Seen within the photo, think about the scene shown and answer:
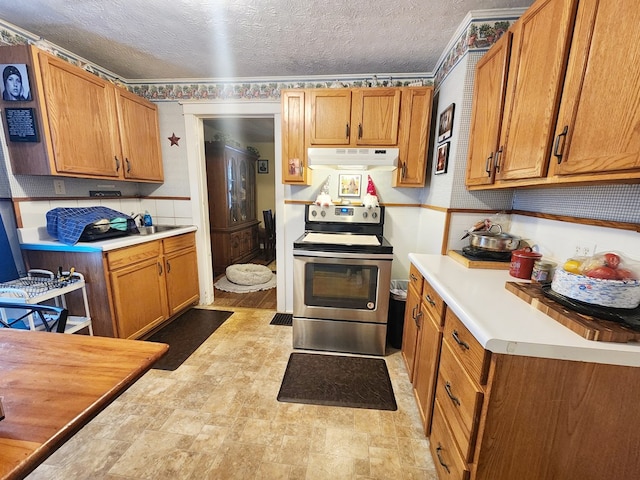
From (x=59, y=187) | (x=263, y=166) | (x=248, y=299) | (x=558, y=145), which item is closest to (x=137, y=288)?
(x=59, y=187)

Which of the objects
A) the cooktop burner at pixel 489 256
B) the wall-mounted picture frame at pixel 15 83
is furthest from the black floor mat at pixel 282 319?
the wall-mounted picture frame at pixel 15 83

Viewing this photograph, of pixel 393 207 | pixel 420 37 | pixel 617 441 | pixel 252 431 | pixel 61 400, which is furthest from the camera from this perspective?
pixel 393 207

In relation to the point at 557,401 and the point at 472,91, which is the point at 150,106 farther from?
the point at 557,401

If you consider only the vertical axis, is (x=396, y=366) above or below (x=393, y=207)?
below

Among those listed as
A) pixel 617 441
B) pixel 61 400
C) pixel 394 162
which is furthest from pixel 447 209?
pixel 61 400

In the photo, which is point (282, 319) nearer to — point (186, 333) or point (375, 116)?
point (186, 333)

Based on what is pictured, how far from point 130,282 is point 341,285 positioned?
5.37ft

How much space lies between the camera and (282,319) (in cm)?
265

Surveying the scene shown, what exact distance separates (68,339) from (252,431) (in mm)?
1037

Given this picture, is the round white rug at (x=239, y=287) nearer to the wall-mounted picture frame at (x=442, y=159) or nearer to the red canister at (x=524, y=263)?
the wall-mounted picture frame at (x=442, y=159)

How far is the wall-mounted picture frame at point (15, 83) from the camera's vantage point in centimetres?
164

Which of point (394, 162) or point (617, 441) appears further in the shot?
point (394, 162)

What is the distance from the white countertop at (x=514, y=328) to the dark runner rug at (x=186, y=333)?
6.39 ft

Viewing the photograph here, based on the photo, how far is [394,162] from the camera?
2051 millimetres
